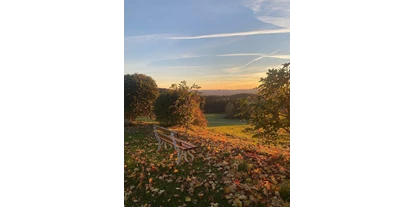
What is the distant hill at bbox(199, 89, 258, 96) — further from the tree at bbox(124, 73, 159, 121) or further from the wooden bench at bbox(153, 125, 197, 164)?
the tree at bbox(124, 73, 159, 121)

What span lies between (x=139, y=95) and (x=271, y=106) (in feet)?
8.23

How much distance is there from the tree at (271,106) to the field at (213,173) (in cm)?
18

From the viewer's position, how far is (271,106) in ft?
8.05

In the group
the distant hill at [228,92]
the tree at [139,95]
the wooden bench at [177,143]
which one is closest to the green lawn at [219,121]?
the distant hill at [228,92]

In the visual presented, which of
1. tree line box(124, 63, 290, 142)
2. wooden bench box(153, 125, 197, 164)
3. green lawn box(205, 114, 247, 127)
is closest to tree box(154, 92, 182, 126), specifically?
tree line box(124, 63, 290, 142)

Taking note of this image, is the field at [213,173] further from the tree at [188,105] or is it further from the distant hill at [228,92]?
the distant hill at [228,92]

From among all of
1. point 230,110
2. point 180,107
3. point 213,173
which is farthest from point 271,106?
point 180,107

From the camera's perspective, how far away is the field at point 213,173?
6.68 ft

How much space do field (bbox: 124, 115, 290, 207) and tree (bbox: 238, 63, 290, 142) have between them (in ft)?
0.59

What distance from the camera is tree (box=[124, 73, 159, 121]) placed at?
371 centimetres
